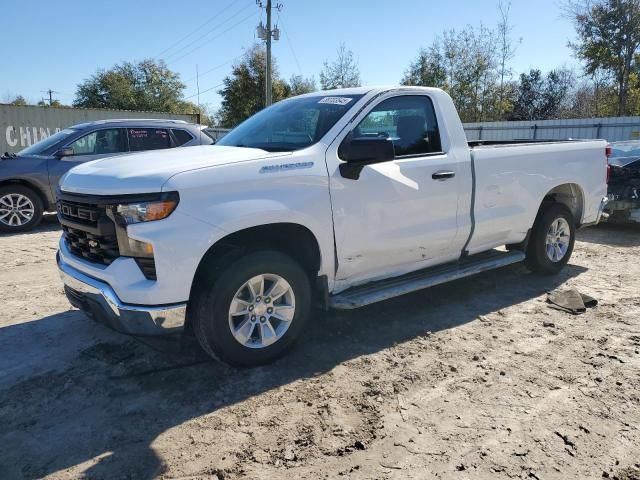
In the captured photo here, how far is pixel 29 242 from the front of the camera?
8.15 metres

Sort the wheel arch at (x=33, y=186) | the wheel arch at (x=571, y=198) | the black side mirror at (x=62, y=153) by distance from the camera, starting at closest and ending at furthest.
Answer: the wheel arch at (x=571, y=198) → the wheel arch at (x=33, y=186) → the black side mirror at (x=62, y=153)

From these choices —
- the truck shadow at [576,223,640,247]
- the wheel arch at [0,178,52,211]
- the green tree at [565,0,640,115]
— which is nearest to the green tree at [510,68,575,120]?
the green tree at [565,0,640,115]

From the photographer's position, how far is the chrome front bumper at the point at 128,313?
317 centimetres

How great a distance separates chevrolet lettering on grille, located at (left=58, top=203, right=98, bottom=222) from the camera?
3381 mm

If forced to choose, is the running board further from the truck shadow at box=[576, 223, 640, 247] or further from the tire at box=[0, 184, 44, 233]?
the tire at box=[0, 184, 44, 233]

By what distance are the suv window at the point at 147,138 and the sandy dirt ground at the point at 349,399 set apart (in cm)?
507

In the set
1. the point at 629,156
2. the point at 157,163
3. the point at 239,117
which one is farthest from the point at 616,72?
the point at 157,163

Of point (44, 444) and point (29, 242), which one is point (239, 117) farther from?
point (44, 444)

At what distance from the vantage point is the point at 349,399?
3297 millimetres

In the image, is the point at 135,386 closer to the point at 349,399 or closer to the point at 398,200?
the point at 349,399

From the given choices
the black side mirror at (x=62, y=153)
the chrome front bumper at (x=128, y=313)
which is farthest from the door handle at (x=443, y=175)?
the black side mirror at (x=62, y=153)

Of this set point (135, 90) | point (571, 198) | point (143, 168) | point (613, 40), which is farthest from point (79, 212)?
point (135, 90)

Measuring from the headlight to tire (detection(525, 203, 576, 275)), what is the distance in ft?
13.6

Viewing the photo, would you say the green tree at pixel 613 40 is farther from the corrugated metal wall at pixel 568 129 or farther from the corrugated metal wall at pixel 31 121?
the corrugated metal wall at pixel 31 121
